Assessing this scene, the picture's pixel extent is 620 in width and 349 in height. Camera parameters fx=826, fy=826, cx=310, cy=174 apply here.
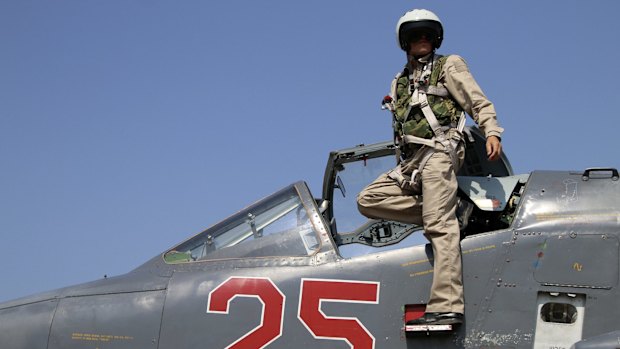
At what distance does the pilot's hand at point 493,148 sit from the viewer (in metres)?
6.75

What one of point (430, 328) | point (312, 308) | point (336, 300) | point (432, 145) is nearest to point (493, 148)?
point (432, 145)

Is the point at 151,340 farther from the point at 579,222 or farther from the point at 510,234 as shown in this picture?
the point at 579,222

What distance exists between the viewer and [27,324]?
7285mm

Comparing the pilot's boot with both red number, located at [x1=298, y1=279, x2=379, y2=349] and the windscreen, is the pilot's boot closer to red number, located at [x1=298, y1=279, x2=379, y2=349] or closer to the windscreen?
red number, located at [x1=298, y1=279, x2=379, y2=349]

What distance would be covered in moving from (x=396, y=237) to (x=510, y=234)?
1.63m

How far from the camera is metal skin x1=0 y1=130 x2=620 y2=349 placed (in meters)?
6.68

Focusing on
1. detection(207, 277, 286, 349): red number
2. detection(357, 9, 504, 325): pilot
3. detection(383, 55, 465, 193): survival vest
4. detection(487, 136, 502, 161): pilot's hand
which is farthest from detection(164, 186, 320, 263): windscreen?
detection(487, 136, 502, 161): pilot's hand

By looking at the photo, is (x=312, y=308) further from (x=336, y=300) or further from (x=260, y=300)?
(x=260, y=300)

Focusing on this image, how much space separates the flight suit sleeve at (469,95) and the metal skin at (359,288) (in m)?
0.72

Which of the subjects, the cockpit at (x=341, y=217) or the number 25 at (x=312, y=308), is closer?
the number 25 at (x=312, y=308)

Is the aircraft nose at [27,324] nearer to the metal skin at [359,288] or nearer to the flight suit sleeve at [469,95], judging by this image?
the metal skin at [359,288]

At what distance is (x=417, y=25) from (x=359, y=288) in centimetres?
242

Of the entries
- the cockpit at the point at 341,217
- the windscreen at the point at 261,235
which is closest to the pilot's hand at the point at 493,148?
the cockpit at the point at 341,217

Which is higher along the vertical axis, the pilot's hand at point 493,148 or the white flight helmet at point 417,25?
the white flight helmet at point 417,25
